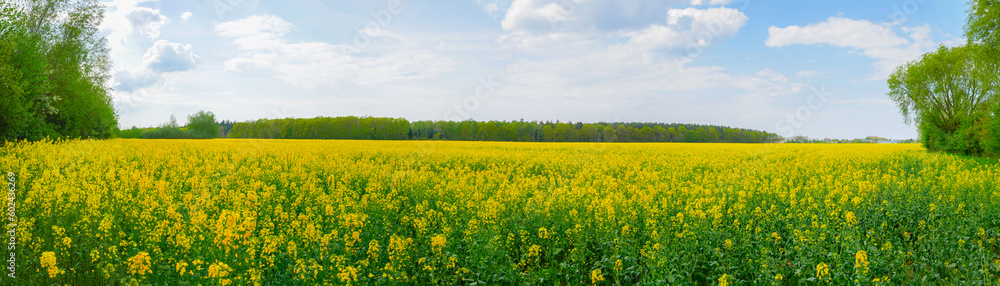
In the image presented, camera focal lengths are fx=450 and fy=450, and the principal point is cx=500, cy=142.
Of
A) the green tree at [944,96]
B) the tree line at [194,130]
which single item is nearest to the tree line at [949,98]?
the green tree at [944,96]

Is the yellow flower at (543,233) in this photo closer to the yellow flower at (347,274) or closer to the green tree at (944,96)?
the yellow flower at (347,274)

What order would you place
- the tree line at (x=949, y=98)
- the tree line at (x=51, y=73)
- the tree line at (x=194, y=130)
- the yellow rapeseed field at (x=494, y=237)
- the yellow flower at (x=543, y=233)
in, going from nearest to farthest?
the yellow rapeseed field at (x=494, y=237)
the yellow flower at (x=543, y=233)
the tree line at (x=51, y=73)
the tree line at (x=949, y=98)
the tree line at (x=194, y=130)

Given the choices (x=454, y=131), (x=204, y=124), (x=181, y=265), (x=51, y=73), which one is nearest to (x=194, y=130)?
(x=204, y=124)

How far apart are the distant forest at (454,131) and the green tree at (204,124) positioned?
4327 millimetres

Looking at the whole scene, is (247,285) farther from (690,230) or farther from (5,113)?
(5,113)

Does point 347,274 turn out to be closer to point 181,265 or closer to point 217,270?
point 217,270

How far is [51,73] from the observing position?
28.5 m

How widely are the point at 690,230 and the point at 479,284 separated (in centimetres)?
361

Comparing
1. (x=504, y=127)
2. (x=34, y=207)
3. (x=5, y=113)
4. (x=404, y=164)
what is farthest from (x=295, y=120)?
(x=34, y=207)

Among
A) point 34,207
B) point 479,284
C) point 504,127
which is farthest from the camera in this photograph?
point 504,127

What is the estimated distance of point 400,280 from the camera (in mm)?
5301

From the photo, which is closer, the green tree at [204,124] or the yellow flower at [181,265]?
the yellow flower at [181,265]

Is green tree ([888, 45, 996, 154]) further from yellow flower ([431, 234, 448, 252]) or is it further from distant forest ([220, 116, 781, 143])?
distant forest ([220, 116, 781, 143])

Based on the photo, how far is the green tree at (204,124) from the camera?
103 m
